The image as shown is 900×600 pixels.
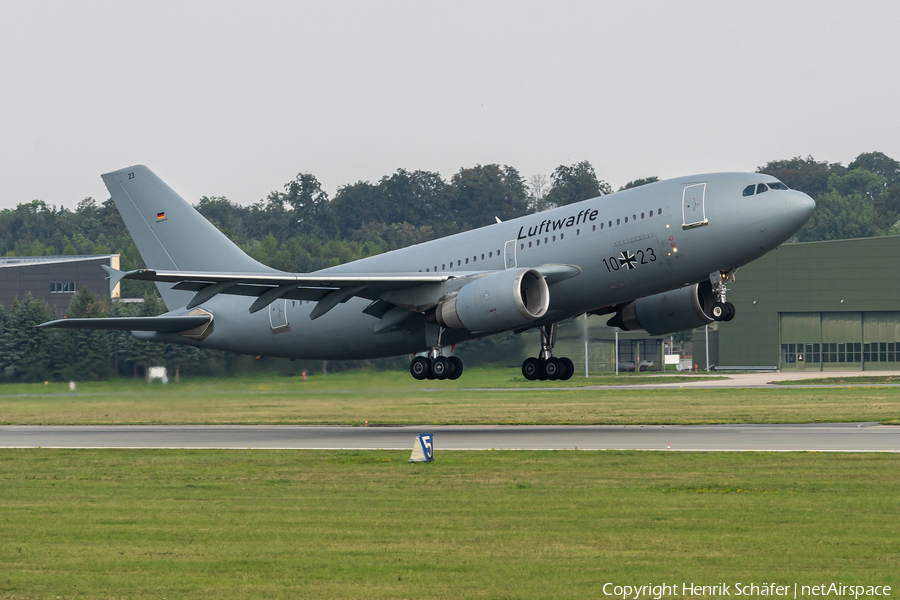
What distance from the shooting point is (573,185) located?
18388cm

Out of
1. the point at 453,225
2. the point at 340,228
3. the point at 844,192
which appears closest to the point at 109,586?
the point at 453,225

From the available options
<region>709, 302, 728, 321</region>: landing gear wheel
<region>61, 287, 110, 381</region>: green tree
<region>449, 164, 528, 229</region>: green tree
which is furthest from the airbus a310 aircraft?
<region>449, 164, 528, 229</region>: green tree

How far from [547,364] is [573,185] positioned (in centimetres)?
14575

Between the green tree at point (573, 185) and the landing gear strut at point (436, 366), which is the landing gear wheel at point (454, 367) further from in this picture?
the green tree at point (573, 185)

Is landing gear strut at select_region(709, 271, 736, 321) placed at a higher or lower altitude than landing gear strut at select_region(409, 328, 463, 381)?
higher

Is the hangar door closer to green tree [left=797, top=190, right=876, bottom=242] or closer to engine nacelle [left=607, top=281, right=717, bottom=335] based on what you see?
engine nacelle [left=607, top=281, right=717, bottom=335]

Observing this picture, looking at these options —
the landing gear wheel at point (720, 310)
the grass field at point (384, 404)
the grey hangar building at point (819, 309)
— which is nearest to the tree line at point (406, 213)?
the grey hangar building at point (819, 309)

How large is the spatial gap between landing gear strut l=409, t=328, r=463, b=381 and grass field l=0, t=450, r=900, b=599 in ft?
32.2

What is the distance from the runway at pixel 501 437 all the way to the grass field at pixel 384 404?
1.01 metres

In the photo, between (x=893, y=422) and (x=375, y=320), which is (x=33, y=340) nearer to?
(x=375, y=320)

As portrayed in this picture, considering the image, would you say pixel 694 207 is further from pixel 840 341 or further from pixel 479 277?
pixel 840 341

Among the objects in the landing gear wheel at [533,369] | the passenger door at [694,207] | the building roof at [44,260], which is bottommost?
the landing gear wheel at [533,369]

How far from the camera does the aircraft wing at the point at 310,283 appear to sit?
113ft

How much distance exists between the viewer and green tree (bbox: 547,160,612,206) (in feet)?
596
